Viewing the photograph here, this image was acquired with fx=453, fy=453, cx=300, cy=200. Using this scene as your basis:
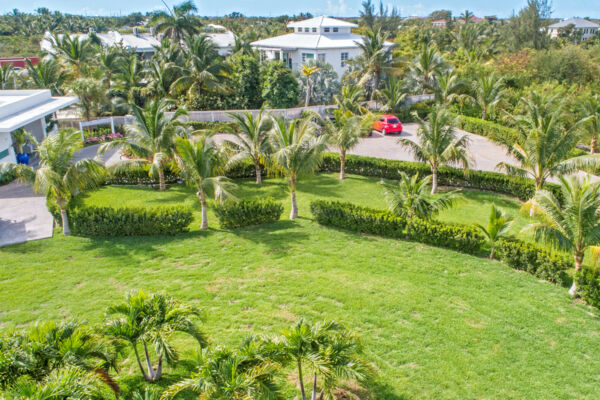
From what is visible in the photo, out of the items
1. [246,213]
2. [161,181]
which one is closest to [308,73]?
[161,181]

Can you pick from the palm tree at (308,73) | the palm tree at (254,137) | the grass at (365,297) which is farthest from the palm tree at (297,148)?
the palm tree at (308,73)

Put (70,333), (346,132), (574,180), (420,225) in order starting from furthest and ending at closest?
(346,132)
(420,225)
(574,180)
(70,333)

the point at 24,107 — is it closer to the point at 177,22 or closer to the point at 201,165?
the point at 201,165

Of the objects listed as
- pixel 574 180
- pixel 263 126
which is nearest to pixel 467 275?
pixel 574 180

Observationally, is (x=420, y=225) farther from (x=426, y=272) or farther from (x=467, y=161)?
(x=467, y=161)

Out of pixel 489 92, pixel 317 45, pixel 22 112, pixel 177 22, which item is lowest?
pixel 22 112

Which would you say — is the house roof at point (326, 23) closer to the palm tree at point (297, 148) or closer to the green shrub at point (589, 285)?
the palm tree at point (297, 148)
